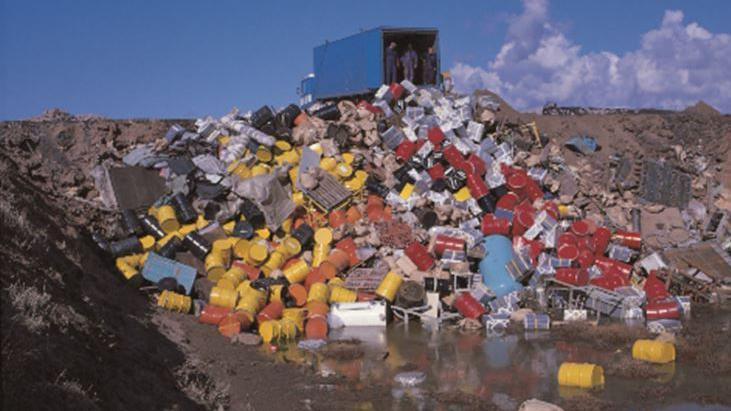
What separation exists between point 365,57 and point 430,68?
2.06m

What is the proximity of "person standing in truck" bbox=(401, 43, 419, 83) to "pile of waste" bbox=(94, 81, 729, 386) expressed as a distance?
179 inches

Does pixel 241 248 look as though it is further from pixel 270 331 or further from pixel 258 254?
pixel 270 331

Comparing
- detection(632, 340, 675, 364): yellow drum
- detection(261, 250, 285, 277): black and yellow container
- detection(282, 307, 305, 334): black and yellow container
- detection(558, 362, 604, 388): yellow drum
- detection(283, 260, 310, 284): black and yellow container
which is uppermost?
detection(261, 250, 285, 277): black and yellow container

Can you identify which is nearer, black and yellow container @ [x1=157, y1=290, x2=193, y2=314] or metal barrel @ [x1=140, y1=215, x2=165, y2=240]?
black and yellow container @ [x1=157, y1=290, x2=193, y2=314]

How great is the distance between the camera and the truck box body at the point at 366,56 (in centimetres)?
2308

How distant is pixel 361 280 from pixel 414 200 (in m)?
2.74

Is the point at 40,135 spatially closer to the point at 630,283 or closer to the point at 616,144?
the point at 630,283

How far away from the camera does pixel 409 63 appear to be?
23.3m

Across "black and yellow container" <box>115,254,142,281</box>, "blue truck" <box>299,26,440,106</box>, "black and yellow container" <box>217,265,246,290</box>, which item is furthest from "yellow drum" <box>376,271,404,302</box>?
"blue truck" <box>299,26,440,106</box>

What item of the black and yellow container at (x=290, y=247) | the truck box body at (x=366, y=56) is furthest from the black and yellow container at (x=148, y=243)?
the truck box body at (x=366, y=56)

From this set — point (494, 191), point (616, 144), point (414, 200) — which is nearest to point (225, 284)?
point (414, 200)

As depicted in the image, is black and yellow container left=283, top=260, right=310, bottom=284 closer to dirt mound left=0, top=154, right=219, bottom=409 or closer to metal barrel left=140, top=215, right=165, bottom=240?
metal barrel left=140, top=215, right=165, bottom=240

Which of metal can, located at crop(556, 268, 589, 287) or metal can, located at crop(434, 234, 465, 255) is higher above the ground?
metal can, located at crop(434, 234, 465, 255)

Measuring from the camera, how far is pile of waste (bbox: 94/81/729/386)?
13.8m
